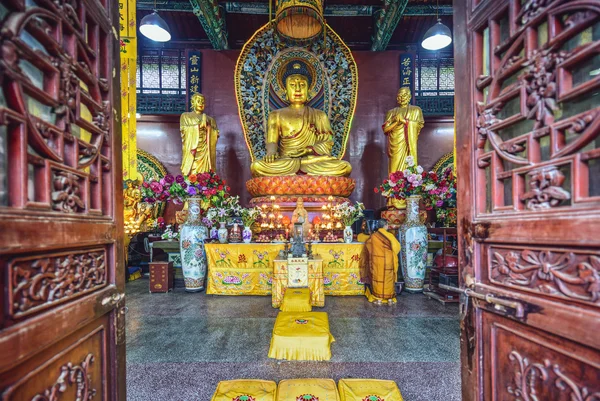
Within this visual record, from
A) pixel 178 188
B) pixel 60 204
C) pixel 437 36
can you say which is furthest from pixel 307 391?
pixel 437 36

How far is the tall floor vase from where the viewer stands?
4.18 m

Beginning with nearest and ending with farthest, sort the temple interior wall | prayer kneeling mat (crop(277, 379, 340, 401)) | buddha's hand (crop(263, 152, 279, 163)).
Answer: prayer kneeling mat (crop(277, 379, 340, 401)) < buddha's hand (crop(263, 152, 279, 163)) < the temple interior wall

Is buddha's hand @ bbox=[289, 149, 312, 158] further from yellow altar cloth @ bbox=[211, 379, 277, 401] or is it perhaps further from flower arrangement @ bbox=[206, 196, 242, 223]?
yellow altar cloth @ bbox=[211, 379, 277, 401]

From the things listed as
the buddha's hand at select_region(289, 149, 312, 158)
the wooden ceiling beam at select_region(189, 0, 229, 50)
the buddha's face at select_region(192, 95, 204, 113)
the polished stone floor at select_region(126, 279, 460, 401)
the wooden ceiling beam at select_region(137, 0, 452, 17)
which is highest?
the wooden ceiling beam at select_region(137, 0, 452, 17)

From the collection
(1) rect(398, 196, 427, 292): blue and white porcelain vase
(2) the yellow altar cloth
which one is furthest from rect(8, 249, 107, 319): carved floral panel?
(1) rect(398, 196, 427, 292): blue and white porcelain vase

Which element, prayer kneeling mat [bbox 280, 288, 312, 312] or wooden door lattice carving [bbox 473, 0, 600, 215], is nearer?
wooden door lattice carving [bbox 473, 0, 600, 215]

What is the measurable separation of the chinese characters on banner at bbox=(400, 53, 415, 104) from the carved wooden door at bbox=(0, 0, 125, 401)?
283 inches

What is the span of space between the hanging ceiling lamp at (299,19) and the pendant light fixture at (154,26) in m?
2.21

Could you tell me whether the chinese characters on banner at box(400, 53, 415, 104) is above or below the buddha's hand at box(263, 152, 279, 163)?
above

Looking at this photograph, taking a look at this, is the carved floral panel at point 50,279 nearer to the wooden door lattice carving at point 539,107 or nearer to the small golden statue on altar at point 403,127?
the wooden door lattice carving at point 539,107

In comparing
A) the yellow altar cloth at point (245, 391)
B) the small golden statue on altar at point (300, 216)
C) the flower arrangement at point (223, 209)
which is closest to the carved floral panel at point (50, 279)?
the yellow altar cloth at point (245, 391)

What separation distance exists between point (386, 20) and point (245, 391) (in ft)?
25.1

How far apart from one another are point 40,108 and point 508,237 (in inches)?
58.1

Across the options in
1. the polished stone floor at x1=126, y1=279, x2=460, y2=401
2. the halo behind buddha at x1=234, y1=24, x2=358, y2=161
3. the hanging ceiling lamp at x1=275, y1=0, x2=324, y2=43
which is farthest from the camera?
the halo behind buddha at x1=234, y1=24, x2=358, y2=161
